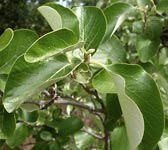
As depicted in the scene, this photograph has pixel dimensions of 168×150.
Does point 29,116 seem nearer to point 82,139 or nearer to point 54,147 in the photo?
point 54,147

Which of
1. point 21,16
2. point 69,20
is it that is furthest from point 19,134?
point 21,16

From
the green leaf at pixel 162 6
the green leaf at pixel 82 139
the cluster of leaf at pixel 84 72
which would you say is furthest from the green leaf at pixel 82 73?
the green leaf at pixel 82 139

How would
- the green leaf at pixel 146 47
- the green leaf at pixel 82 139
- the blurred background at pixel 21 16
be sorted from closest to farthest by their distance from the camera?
1. the green leaf at pixel 146 47
2. the green leaf at pixel 82 139
3. the blurred background at pixel 21 16

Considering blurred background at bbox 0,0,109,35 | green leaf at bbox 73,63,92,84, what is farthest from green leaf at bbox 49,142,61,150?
blurred background at bbox 0,0,109,35

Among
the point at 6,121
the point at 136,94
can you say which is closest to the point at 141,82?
the point at 136,94

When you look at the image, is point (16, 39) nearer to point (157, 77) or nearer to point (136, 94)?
point (136, 94)

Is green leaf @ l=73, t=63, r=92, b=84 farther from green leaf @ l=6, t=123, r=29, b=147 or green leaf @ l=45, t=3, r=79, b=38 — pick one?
green leaf @ l=6, t=123, r=29, b=147

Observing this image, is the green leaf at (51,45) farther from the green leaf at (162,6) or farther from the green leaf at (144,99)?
the green leaf at (162,6)
